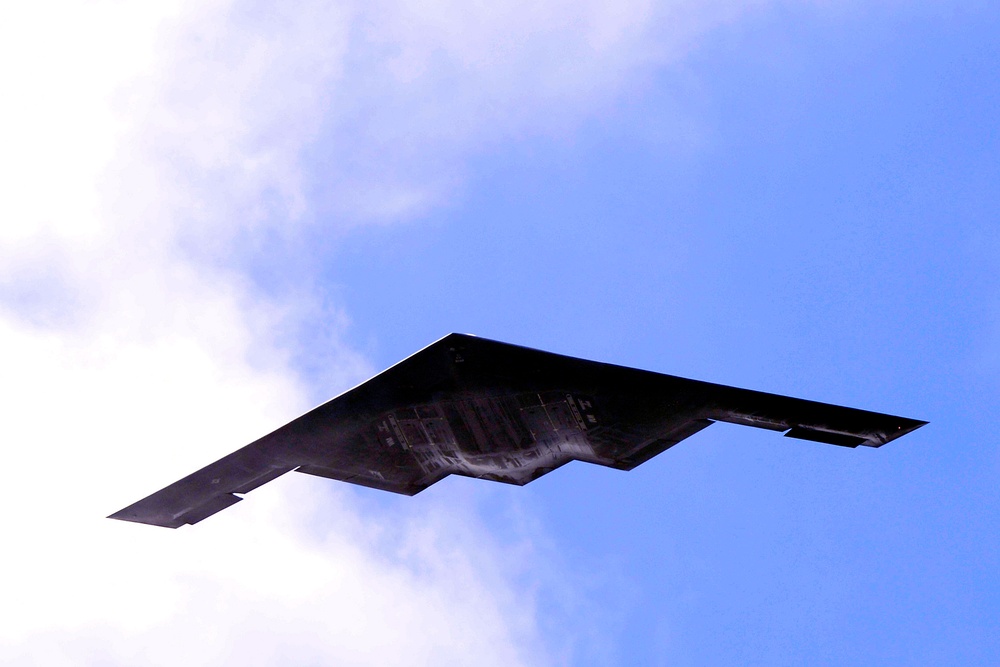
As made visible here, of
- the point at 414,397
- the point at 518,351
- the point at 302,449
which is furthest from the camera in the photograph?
the point at 302,449

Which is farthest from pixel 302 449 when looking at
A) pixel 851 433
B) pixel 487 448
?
pixel 851 433

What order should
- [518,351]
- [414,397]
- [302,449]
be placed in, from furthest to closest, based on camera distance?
[302,449], [414,397], [518,351]

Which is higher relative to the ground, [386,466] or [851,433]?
[386,466]

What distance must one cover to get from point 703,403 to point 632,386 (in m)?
1.00

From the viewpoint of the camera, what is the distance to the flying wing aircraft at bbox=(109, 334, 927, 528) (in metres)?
17.4

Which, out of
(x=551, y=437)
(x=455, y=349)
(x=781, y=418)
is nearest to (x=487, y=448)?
(x=551, y=437)

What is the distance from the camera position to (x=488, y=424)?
61.1ft

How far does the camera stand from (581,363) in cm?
1734

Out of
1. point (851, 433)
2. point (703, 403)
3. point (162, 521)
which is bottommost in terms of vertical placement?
point (851, 433)

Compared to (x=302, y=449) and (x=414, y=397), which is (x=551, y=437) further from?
(x=302, y=449)

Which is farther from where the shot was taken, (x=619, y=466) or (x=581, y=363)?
(x=619, y=466)

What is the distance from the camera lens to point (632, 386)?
17625 millimetres

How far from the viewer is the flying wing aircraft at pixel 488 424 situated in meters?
17.4

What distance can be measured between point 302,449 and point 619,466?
15.9 feet
